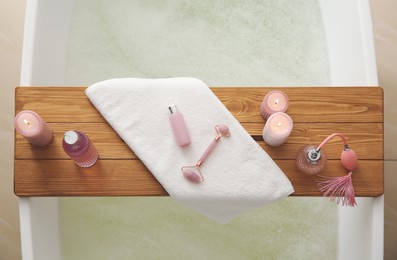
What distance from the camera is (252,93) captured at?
136 cm

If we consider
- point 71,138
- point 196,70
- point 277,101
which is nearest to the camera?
point 71,138

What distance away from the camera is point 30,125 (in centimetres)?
122

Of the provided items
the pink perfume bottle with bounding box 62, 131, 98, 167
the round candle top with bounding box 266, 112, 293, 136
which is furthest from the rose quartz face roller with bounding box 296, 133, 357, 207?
the pink perfume bottle with bounding box 62, 131, 98, 167

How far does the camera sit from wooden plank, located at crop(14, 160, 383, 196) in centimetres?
130

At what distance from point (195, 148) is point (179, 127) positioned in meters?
0.09

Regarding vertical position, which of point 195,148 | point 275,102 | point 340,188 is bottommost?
point 340,188

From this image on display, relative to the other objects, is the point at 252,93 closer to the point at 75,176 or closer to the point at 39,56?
the point at 75,176

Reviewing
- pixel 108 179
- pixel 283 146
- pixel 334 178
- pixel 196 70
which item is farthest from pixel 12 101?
pixel 334 178

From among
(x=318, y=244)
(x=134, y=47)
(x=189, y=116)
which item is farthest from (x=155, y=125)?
(x=318, y=244)

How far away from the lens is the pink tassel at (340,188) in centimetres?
128

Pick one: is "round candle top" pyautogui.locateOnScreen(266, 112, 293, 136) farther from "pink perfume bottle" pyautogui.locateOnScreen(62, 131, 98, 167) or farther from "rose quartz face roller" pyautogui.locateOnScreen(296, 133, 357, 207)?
"pink perfume bottle" pyautogui.locateOnScreen(62, 131, 98, 167)

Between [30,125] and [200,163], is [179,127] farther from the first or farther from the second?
[30,125]

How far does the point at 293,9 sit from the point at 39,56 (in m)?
1.18

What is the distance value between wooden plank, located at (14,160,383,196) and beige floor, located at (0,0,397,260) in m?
0.85
